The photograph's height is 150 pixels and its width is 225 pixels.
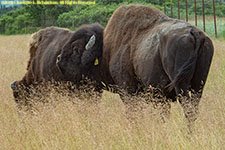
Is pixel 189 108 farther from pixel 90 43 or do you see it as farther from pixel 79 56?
pixel 79 56

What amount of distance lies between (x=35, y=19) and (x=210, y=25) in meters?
26.3

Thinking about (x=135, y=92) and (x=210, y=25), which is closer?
(x=135, y=92)

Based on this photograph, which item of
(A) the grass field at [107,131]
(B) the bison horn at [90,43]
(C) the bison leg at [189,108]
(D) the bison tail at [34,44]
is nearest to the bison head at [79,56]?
(B) the bison horn at [90,43]

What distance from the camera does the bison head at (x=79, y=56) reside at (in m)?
7.11

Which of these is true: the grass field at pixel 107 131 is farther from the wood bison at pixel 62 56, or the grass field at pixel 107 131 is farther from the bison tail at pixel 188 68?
the wood bison at pixel 62 56

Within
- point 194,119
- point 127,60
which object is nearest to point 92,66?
point 127,60

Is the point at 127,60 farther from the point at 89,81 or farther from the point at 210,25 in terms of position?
the point at 210,25

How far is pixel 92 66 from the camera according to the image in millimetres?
7211

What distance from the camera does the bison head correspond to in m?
7.11

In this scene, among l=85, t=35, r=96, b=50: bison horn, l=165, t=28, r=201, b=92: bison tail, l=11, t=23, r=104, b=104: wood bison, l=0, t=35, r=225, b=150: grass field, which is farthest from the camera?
l=11, t=23, r=104, b=104: wood bison

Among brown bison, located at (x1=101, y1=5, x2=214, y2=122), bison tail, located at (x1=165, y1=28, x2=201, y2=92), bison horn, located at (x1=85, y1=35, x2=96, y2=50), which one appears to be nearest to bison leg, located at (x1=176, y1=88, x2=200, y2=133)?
brown bison, located at (x1=101, y1=5, x2=214, y2=122)

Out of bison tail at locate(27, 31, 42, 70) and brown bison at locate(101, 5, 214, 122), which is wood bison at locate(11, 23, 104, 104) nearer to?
bison tail at locate(27, 31, 42, 70)

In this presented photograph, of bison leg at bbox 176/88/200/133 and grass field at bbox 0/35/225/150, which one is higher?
bison leg at bbox 176/88/200/133

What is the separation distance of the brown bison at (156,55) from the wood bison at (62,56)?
346 mm
